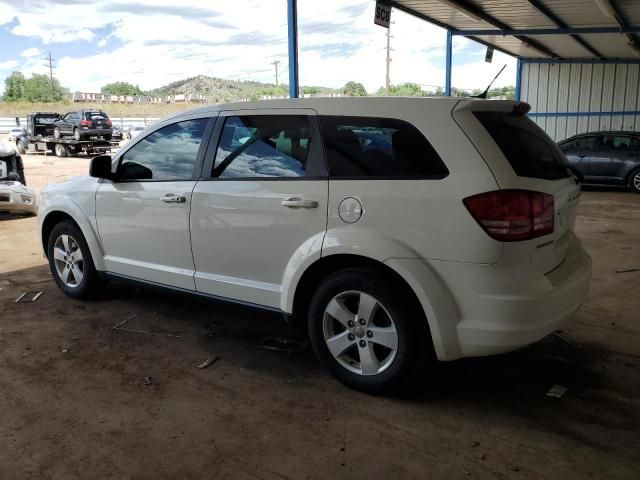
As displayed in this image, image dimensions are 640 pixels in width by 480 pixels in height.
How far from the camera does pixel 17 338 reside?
4.43 metres

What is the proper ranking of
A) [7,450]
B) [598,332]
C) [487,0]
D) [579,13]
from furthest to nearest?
[579,13], [487,0], [598,332], [7,450]

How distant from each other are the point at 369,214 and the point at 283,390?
1205 millimetres

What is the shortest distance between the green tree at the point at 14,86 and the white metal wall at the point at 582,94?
9796cm

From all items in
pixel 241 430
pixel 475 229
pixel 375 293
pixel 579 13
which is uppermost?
pixel 579 13

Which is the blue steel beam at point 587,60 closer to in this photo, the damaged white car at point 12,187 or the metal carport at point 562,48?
the metal carport at point 562,48

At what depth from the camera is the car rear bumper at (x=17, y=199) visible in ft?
31.2

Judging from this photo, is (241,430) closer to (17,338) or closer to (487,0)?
(17,338)

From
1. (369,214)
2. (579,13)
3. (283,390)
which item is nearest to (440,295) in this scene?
(369,214)

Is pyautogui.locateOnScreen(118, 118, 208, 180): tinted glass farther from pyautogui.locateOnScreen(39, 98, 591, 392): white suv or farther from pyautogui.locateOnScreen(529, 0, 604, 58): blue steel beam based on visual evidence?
pyautogui.locateOnScreen(529, 0, 604, 58): blue steel beam

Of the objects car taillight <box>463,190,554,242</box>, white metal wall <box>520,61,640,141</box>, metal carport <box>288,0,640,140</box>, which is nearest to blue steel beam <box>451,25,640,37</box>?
metal carport <box>288,0,640,140</box>

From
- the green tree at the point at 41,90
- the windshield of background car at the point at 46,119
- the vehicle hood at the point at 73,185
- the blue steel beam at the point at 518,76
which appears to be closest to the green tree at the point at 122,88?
the green tree at the point at 41,90

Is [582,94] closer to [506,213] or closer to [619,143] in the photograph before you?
[619,143]

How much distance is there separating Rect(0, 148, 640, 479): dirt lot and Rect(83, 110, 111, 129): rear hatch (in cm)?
2430

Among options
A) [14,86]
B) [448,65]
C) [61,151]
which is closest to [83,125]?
[61,151]
